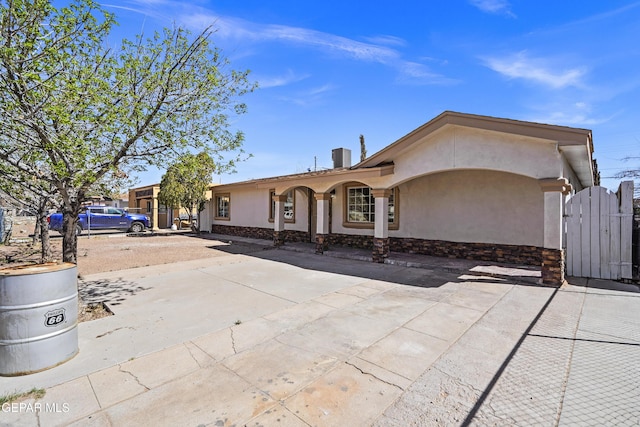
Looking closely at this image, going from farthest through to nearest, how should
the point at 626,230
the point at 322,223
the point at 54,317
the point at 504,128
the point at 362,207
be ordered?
the point at 362,207, the point at 322,223, the point at 504,128, the point at 626,230, the point at 54,317

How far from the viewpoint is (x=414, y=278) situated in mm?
7602

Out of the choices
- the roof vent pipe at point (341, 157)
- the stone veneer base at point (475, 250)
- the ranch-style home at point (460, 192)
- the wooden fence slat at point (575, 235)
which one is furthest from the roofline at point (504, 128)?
the roof vent pipe at point (341, 157)

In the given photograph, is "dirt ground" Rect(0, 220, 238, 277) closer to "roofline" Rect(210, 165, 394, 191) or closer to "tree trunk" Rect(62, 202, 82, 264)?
"tree trunk" Rect(62, 202, 82, 264)

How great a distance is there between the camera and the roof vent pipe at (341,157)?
14539 mm

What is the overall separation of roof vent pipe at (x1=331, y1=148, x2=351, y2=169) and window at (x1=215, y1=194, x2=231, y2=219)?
7.65 m

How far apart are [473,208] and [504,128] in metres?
3.40

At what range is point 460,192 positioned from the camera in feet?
33.1

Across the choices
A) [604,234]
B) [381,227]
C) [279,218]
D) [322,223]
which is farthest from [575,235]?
[279,218]

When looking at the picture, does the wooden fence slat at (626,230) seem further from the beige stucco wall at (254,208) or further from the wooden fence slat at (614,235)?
the beige stucco wall at (254,208)

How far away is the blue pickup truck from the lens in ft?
57.7

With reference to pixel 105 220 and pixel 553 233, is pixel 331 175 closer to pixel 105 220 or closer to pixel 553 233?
pixel 553 233

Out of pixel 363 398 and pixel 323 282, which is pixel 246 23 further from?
pixel 363 398

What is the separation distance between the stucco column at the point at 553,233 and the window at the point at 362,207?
514 centimetres

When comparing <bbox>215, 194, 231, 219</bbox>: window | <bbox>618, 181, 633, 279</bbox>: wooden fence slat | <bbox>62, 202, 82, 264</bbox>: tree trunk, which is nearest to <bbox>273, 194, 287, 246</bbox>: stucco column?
<bbox>215, 194, 231, 219</bbox>: window
